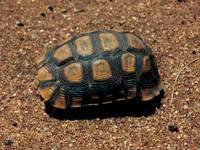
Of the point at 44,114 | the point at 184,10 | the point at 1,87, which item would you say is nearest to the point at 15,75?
the point at 1,87

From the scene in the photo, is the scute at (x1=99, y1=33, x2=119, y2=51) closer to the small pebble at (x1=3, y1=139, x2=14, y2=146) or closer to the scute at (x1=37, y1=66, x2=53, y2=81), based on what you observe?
the scute at (x1=37, y1=66, x2=53, y2=81)

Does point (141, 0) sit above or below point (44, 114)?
above

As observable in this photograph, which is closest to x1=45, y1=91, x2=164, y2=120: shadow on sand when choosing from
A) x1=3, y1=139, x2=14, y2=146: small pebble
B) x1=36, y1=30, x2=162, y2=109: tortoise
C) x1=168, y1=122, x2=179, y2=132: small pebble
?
x1=36, y1=30, x2=162, y2=109: tortoise

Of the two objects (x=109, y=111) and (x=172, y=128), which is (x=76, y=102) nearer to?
(x=109, y=111)

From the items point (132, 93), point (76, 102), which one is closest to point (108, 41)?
point (132, 93)

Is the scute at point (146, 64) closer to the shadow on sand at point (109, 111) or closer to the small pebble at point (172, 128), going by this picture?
the shadow on sand at point (109, 111)

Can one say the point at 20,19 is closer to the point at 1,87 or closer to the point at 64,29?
the point at 64,29
